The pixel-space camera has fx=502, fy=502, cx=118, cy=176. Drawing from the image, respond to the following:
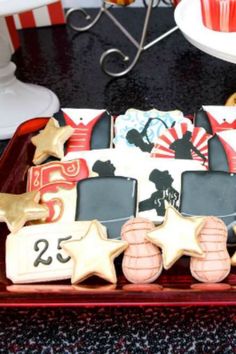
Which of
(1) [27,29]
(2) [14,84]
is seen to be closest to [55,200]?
(2) [14,84]

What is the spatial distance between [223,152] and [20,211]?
42 cm

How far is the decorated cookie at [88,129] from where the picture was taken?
1.15m

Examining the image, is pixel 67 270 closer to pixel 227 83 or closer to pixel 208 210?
pixel 208 210

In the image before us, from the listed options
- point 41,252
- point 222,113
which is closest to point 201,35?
point 222,113

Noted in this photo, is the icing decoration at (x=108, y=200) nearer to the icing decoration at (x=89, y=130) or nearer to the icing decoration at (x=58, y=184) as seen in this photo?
the icing decoration at (x=58, y=184)

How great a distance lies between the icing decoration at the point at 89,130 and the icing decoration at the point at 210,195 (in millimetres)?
275

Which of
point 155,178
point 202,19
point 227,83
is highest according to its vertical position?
point 202,19

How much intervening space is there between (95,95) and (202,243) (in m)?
1.12

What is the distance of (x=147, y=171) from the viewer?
3.32 ft

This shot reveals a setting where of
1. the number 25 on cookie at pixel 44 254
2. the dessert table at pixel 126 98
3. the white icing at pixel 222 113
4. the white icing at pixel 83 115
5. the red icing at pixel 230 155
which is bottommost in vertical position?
the dessert table at pixel 126 98

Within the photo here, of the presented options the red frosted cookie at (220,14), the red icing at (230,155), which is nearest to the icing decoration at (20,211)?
the red icing at (230,155)

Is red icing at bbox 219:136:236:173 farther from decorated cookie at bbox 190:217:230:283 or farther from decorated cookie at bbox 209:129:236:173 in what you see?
decorated cookie at bbox 190:217:230:283

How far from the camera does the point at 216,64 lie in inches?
78.7

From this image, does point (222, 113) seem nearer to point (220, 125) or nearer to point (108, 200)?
point (220, 125)
